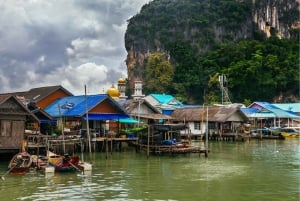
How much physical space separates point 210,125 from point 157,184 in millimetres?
31334

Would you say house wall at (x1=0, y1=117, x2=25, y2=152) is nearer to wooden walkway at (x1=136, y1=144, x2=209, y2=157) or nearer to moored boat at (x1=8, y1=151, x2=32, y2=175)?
moored boat at (x1=8, y1=151, x2=32, y2=175)

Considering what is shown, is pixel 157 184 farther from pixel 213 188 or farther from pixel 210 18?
pixel 210 18

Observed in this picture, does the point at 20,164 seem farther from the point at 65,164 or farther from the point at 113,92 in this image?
the point at 113,92

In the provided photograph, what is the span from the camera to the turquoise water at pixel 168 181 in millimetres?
16281

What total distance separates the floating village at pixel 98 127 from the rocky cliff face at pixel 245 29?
32.2 metres

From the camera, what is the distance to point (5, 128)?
24.6 metres

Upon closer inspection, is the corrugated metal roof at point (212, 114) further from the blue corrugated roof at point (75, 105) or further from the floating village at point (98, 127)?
the blue corrugated roof at point (75, 105)

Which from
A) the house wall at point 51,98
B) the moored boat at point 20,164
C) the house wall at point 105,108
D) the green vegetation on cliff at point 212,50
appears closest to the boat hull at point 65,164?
the moored boat at point 20,164

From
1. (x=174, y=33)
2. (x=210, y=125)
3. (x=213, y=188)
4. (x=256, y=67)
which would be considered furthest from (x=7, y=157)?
(x=174, y=33)

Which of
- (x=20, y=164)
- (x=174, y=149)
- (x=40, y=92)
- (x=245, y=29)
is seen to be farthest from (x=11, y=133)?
(x=245, y=29)

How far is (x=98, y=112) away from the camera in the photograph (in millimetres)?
33469

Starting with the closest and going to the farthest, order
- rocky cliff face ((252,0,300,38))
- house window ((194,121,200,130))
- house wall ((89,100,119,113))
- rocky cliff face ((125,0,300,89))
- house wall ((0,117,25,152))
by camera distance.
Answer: house wall ((0,117,25,152)) → house wall ((89,100,119,113)) → house window ((194,121,200,130)) → rocky cliff face ((125,0,300,89)) → rocky cliff face ((252,0,300,38))

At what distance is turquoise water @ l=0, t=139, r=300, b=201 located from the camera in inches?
641

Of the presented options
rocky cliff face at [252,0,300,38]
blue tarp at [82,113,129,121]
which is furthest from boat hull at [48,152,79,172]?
rocky cliff face at [252,0,300,38]
